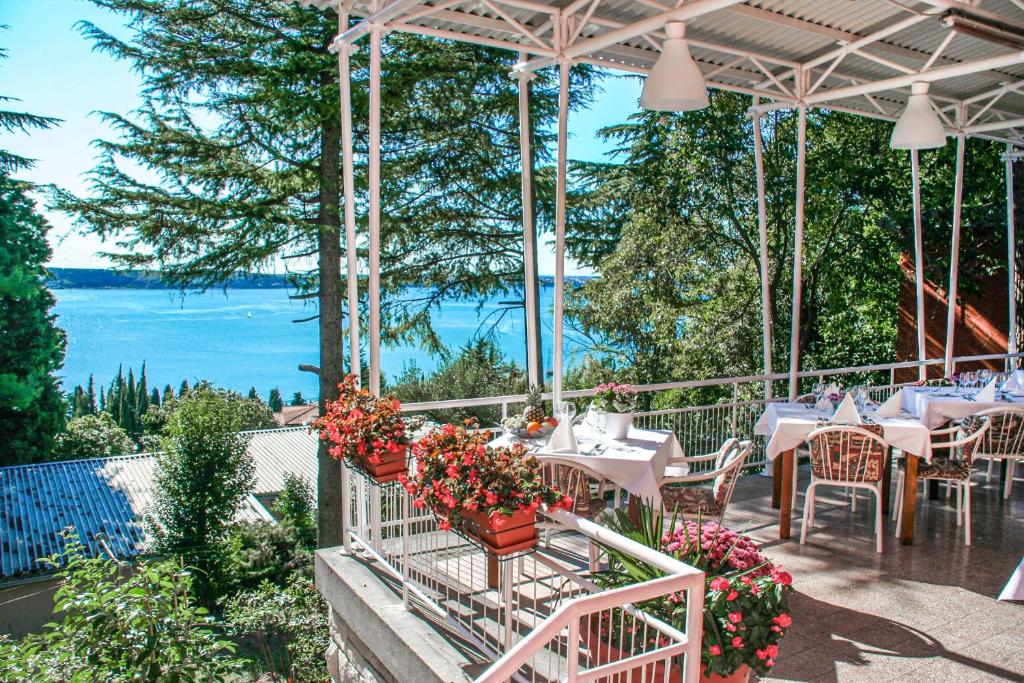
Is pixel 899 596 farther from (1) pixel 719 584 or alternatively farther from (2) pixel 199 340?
(2) pixel 199 340

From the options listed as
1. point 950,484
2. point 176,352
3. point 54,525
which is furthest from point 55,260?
point 176,352

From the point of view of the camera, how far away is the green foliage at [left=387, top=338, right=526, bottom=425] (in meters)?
18.0

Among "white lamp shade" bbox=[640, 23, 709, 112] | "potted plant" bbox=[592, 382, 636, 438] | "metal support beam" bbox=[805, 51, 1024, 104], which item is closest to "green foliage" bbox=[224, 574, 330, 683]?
"potted plant" bbox=[592, 382, 636, 438]

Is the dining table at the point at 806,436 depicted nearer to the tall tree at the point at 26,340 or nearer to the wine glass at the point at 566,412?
the wine glass at the point at 566,412

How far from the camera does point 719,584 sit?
2463mm

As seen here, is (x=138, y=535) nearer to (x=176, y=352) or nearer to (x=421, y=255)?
(x=421, y=255)

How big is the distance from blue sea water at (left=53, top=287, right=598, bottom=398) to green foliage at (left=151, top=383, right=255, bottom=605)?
39.7m

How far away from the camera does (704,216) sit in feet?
58.1

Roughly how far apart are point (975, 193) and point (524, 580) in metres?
13.2

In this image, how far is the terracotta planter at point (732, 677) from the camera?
244cm

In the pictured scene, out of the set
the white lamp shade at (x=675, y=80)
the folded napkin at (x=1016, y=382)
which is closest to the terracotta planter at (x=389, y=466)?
the white lamp shade at (x=675, y=80)

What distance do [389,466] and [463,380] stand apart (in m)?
13.9

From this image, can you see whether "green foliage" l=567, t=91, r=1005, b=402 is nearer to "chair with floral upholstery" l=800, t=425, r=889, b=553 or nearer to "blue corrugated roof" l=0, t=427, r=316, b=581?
"chair with floral upholstery" l=800, t=425, r=889, b=553

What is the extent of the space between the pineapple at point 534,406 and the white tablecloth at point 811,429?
1751 mm
